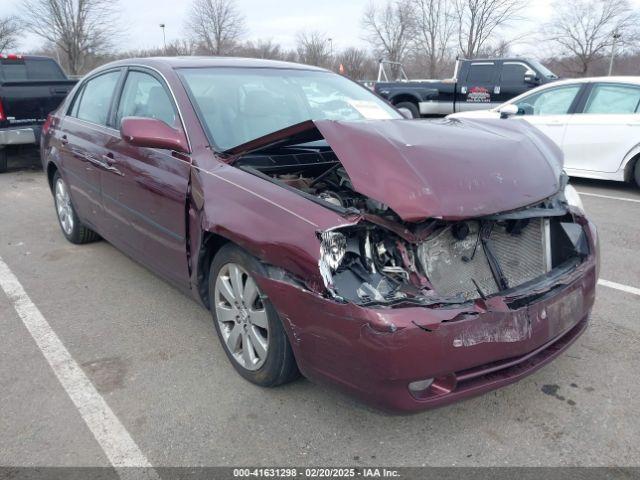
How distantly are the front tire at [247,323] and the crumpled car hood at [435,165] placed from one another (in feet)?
2.12

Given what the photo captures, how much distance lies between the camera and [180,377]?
2.97m

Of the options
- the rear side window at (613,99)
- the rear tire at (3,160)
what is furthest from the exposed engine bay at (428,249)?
the rear tire at (3,160)

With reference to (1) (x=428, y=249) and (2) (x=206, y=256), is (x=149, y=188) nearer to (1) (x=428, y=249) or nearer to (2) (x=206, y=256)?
(2) (x=206, y=256)

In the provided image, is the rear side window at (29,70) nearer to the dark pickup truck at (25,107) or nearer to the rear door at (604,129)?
the dark pickup truck at (25,107)

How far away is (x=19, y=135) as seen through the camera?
863cm

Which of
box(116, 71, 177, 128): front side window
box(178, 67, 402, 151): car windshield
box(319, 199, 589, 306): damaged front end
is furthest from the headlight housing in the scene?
box(116, 71, 177, 128): front side window

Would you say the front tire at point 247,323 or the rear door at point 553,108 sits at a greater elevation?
the rear door at point 553,108

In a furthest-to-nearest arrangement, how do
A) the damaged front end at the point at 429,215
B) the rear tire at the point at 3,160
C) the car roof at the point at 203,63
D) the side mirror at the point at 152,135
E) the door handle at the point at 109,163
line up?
the rear tire at the point at 3,160 < the door handle at the point at 109,163 < the car roof at the point at 203,63 < the side mirror at the point at 152,135 < the damaged front end at the point at 429,215

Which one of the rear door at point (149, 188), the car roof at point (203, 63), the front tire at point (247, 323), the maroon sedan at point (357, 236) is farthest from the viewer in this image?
the car roof at point (203, 63)

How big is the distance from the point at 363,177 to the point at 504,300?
0.82 m

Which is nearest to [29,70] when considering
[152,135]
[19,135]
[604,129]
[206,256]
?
[19,135]

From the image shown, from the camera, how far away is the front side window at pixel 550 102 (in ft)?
25.7

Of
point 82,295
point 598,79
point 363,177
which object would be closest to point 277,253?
point 363,177

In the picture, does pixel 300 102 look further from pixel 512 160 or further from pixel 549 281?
pixel 549 281
